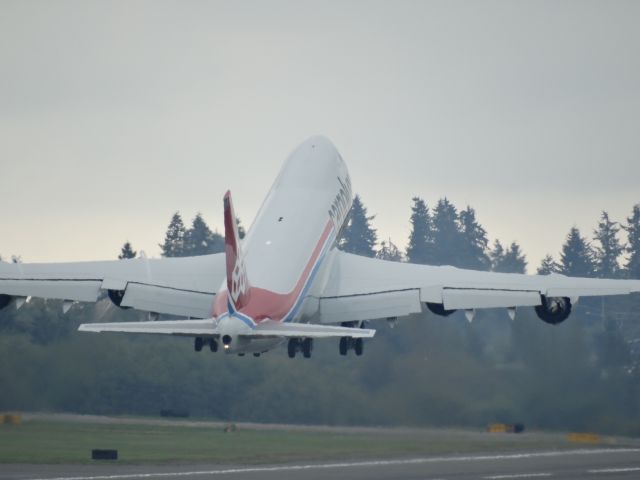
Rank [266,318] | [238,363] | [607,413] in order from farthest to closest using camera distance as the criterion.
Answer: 1. [238,363]
2. [607,413]
3. [266,318]

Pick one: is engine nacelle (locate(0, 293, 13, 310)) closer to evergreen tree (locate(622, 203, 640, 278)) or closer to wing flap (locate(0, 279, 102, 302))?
wing flap (locate(0, 279, 102, 302))

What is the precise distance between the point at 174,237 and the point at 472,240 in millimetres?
21395

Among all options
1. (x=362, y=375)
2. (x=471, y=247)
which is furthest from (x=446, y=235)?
(x=362, y=375)

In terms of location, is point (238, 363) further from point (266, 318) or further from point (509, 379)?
point (266, 318)

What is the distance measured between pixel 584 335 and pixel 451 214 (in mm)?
59433

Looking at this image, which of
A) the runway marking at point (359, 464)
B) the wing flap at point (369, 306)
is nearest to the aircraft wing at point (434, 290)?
the wing flap at point (369, 306)

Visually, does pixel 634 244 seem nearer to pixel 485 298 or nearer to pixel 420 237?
pixel 420 237

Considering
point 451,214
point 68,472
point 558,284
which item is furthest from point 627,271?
point 68,472

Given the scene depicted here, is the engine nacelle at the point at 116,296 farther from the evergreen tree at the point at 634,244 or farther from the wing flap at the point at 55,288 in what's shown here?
the evergreen tree at the point at 634,244

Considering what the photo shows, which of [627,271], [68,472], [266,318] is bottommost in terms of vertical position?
[68,472]

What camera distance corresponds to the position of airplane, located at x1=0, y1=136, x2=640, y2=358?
63.1 m

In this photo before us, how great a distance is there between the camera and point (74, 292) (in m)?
68.4

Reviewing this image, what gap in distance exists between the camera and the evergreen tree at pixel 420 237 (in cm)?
11844

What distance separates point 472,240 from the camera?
13175cm
